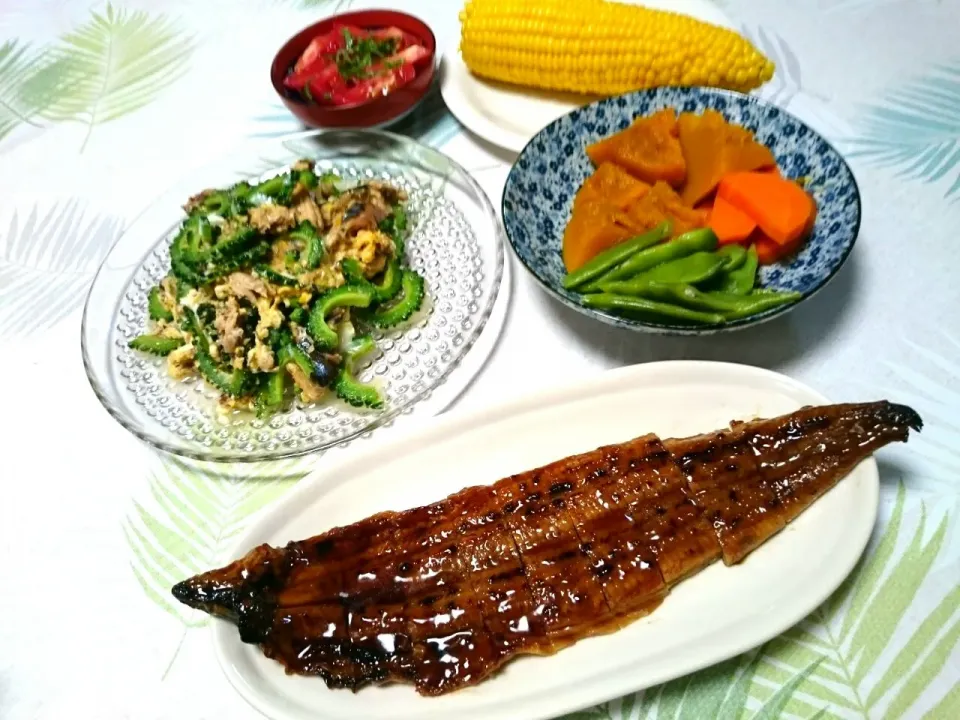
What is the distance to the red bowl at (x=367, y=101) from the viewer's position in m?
2.33

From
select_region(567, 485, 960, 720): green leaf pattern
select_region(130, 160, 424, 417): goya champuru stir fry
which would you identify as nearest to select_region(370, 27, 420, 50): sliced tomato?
select_region(130, 160, 424, 417): goya champuru stir fry

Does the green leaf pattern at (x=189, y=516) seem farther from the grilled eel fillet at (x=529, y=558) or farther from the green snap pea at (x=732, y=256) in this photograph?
the green snap pea at (x=732, y=256)

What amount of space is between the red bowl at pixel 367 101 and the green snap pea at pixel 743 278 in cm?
129

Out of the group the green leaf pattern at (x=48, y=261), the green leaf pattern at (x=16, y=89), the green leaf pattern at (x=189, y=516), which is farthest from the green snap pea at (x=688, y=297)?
the green leaf pattern at (x=16, y=89)

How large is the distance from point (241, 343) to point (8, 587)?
824 mm

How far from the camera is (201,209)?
213 cm

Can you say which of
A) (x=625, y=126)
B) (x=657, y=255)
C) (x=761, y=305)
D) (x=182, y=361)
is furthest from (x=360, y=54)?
(x=761, y=305)

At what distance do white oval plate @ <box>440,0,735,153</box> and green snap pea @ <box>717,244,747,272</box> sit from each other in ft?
2.72

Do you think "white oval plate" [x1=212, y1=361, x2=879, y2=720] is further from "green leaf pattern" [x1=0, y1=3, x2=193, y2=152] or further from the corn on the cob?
"green leaf pattern" [x1=0, y1=3, x2=193, y2=152]

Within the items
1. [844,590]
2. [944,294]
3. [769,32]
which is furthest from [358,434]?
[769,32]

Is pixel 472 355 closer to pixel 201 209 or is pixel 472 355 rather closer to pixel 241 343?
pixel 241 343

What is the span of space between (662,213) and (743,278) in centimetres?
29

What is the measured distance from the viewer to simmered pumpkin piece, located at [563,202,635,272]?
183cm

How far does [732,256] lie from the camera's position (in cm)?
177
